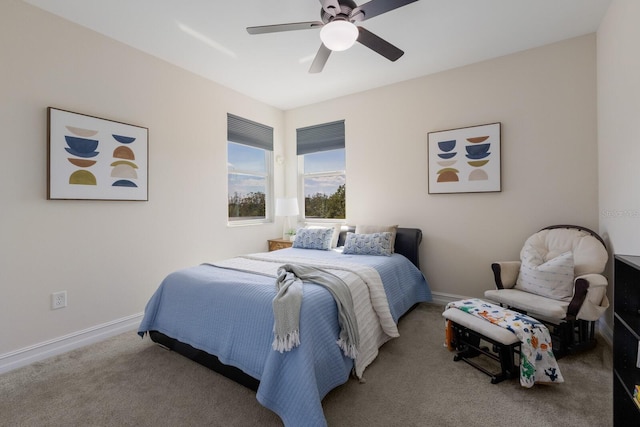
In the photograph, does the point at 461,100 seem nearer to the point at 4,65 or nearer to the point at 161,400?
the point at 161,400

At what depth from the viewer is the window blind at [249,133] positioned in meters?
3.99

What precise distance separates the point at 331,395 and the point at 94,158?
273 centimetres

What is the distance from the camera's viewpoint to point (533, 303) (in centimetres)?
225

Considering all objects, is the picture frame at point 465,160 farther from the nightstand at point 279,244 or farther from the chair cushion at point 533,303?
the nightstand at point 279,244

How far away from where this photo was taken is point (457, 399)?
1.78 metres

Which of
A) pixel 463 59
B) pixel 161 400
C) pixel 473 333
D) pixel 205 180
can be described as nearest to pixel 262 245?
pixel 205 180

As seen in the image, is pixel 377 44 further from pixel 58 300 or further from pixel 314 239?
pixel 58 300

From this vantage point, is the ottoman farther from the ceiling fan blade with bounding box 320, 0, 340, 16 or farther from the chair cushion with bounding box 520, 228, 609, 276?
the ceiling fan blade with bounding box 320, 0, 340, 16

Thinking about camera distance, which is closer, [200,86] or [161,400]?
[161,400]

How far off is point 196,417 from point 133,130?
2567mm

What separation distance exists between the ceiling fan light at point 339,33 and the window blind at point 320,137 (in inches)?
86.6

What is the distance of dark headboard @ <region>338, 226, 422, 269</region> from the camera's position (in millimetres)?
3395

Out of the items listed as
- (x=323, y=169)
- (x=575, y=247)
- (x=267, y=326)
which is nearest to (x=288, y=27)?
(x=267, y=326)

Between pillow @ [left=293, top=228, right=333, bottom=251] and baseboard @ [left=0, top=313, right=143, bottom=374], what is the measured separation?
6.14ft
